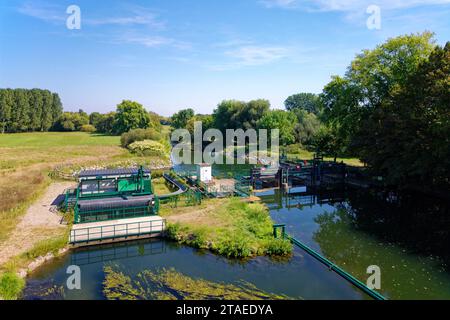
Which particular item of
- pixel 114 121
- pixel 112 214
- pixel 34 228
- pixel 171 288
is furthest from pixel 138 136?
pixel 171 288

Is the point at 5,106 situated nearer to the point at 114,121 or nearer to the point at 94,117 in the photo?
the point at 114,121

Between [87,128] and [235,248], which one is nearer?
[235,248]

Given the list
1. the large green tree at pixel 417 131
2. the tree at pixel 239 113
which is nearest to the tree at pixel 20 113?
the tree at pixel 239 113

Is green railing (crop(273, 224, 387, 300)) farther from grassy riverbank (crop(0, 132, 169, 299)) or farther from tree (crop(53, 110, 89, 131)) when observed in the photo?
tree (crop(53, 110, 89, 131))

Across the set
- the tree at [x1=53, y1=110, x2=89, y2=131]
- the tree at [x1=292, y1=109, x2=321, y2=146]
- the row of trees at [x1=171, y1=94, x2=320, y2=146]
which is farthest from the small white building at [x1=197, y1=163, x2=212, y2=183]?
the tree at [x1=53, y1=110, x2=89, y2=131]
